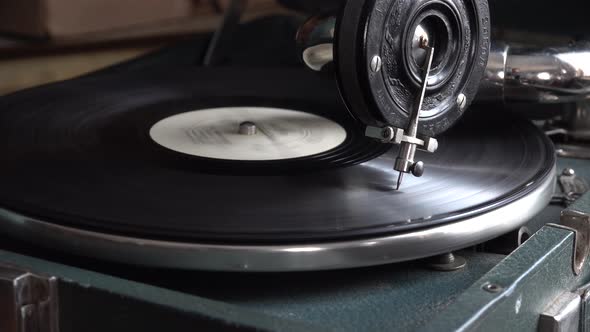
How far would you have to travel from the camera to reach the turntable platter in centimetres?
69

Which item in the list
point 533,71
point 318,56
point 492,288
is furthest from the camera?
point 533,71

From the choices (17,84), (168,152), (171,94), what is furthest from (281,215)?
(17,84)

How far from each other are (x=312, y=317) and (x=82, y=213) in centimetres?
19

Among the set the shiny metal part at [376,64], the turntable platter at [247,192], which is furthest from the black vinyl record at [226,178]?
the shiny metal part at [376,64]

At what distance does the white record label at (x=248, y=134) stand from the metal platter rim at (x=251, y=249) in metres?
0.20

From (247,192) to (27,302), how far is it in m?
0.20

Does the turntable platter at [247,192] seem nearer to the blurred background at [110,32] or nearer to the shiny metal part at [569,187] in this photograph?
the shiny metal part at [569,187]

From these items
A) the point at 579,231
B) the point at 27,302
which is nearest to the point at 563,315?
the point at 579,231

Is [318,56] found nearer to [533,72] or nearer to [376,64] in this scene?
[376,64]

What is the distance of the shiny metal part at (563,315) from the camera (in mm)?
711

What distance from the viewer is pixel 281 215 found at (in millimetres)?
724

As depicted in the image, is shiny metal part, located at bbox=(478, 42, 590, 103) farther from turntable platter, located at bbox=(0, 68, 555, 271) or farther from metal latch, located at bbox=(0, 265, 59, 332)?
metal latch, located at bbox=(0, 265, 59, 332)

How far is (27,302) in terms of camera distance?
2.11 ft

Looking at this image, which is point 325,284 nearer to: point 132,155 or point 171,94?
point 132,155
